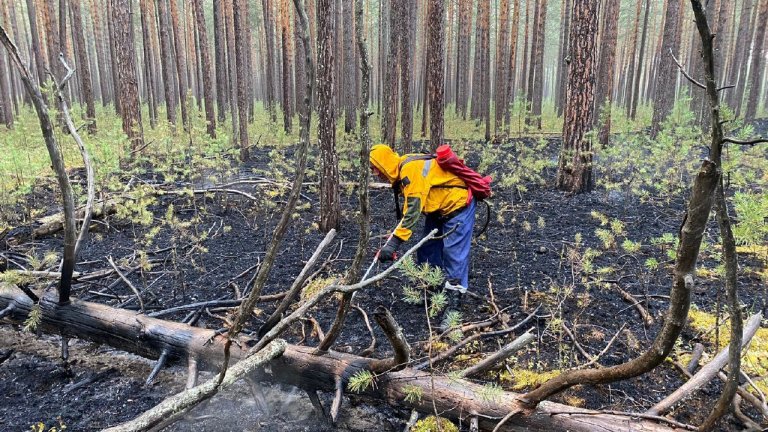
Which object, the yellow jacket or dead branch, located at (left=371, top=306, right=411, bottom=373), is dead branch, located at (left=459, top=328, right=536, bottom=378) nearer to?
dead branch, located at (left=371, top=306, right=411, bottom=373)

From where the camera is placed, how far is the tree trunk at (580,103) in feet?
22.4

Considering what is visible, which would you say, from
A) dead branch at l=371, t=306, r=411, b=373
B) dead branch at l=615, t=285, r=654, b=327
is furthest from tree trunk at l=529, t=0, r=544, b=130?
dead branch at l=371, t=306, r=411, b=373

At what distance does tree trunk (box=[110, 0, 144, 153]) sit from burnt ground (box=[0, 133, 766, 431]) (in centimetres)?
276

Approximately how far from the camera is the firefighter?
146 inches

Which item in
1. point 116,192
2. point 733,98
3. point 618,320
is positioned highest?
point 733,98

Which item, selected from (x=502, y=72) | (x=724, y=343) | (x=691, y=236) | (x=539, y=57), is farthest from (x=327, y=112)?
(x=539, y=57)

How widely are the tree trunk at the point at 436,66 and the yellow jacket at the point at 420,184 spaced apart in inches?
193

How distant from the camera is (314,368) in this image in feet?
8.70

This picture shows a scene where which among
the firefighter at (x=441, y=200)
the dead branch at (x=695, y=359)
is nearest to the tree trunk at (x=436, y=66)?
the firefighter at (x=441, y=200)

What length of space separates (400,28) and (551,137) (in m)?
7.04

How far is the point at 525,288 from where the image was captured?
420 cm

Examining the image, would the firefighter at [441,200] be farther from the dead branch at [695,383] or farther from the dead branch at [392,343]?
the dead branch at [695,383]

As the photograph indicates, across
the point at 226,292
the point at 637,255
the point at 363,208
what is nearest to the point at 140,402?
the point at 226,292

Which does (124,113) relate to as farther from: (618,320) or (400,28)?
(618,320)
